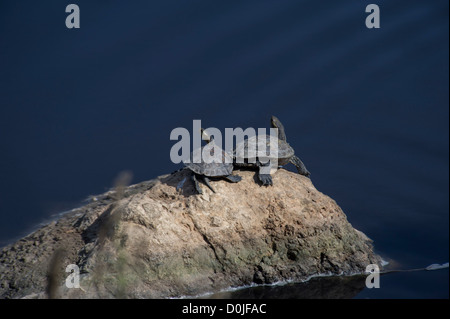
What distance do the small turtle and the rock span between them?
0.31 ft

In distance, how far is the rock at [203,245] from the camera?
18.2ft

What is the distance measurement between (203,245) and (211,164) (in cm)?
85

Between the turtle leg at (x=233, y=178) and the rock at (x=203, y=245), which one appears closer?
the rock at (x=203, y=245)

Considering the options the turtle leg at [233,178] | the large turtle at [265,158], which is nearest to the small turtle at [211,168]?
the turtle leg at [233,178]

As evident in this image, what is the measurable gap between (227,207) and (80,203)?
289cm

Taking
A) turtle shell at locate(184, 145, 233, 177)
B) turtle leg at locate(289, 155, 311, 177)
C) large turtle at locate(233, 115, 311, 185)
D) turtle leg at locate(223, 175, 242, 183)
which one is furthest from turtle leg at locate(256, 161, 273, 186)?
turtle leg at locate(289, 155, 311, 177)

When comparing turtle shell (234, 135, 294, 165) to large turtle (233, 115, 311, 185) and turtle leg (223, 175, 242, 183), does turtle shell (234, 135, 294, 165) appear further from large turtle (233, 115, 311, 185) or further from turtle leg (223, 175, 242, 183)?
turtle leg (223, 175, 242, 183)

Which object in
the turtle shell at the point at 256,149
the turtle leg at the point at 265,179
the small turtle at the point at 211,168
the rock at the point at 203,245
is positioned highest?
the turtle shell at the point at 256,149

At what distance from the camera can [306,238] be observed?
600 centimetres

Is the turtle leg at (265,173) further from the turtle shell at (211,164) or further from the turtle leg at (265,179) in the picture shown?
the turtle shell at (211,164)

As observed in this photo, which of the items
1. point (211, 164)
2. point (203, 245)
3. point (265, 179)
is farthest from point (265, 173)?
point (203, 245)

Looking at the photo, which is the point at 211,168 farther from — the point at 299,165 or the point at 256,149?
the point at 299,165

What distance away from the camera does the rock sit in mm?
5551

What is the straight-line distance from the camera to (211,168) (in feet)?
19.0
